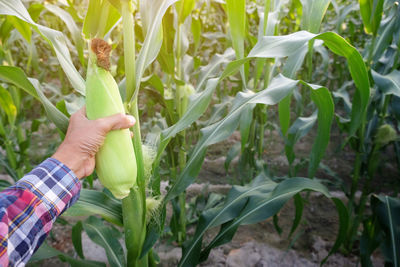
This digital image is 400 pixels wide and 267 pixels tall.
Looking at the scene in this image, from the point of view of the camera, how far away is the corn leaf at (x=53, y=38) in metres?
0.77

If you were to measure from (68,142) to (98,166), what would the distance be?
10 centimetres

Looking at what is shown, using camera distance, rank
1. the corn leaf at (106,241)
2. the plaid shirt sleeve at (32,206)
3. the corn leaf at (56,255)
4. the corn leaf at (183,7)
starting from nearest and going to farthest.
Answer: the plaid shirt sleeve at (32,206), the corn leaf at (56,255), the corn leaf at (106,241), the corn leaf at (183,7)

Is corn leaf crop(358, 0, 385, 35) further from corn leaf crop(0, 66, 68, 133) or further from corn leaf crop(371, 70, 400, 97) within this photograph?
corn leaf crop(0, 66, 68, 133)

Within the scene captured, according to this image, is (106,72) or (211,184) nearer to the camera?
(106,72)

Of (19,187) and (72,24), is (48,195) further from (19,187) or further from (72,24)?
(72,24)

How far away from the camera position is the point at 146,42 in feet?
2.58

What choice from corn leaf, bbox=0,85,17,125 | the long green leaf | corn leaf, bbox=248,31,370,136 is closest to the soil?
the long green leaf

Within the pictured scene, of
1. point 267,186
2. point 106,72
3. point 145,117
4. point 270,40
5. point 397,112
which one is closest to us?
point 106,72

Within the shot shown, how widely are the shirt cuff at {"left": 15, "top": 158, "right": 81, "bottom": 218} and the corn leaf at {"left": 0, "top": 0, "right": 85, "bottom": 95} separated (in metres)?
0.25

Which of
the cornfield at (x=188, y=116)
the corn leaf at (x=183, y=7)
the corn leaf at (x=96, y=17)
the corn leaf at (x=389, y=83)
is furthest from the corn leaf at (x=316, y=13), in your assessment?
the corn leaf at (x=96, y=17)

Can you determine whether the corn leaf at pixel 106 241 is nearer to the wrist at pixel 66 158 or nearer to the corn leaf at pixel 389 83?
the wrist at pixel 66 158

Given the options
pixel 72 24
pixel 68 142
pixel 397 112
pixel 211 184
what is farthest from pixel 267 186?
pixel 211 184

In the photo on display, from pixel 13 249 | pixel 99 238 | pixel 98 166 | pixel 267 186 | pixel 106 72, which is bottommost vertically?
pixel 99 238

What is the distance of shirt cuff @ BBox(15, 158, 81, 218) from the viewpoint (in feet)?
2.22
